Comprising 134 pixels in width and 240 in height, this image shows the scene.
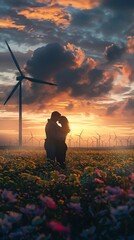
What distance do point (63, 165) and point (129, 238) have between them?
12.5m

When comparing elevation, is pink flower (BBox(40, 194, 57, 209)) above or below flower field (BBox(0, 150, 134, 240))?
above

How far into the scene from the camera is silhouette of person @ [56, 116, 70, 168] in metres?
19.5

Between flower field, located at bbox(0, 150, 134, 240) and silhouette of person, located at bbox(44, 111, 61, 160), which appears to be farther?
silhouette of person, located at bbox(44, 111, 61, 160)

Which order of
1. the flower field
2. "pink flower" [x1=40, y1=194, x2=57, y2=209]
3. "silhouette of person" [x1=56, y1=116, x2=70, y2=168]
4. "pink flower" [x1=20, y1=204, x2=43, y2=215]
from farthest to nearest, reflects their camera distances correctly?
"silhouette of person" [x1=56, y1=116, x2=70, y2=168]
"pink flower" [x1=20, y1=204, x2=43, y2=215]
the flower field
"pink flower" [x1=40, y1=194, x2=57, y2=209]

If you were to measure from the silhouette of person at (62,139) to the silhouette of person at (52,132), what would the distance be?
0.49ft

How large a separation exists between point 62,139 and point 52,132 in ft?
1.96

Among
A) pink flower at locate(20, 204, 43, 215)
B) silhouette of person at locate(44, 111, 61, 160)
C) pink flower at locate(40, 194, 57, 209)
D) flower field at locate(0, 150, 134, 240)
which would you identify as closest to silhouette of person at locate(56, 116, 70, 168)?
silhouette of person at locate(44, 111, 61, 160)

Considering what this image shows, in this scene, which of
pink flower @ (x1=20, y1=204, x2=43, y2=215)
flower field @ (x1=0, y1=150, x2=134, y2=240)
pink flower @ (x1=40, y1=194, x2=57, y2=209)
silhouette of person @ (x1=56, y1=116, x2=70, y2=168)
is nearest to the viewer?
pink flower @ (x1=40, y1=194, x2=57, y2=209)

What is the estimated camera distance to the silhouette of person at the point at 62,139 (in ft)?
63.9

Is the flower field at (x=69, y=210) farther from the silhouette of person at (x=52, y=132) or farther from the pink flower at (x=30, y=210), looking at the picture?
the silhouette of person at (x=52, y=132)

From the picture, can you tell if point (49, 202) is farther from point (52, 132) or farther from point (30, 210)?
point (52, 132)

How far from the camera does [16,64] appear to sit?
48750 millimetres

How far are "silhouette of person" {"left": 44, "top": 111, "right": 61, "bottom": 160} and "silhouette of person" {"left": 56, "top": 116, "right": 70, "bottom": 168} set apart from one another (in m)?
0.15

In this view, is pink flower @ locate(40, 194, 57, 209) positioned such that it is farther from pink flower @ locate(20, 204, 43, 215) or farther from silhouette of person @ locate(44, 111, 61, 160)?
silhouette of person @ locate(44, 111, 61, 160)
